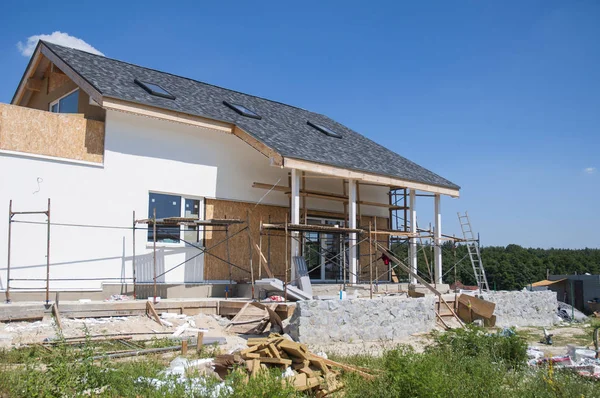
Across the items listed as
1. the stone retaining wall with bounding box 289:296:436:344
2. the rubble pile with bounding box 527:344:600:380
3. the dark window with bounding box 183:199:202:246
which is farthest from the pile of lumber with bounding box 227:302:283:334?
the rubble pile with bounding box 527:344:600:380

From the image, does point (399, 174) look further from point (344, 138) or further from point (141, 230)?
point (141, 230)

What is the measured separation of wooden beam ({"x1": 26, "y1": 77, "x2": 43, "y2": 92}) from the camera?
A: 1875 cm

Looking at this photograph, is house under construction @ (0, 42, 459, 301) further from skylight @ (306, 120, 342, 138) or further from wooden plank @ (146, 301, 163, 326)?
wooden plank @ (146, 301, 163, 326)

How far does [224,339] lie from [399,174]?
10219 mm

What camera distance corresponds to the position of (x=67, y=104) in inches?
682

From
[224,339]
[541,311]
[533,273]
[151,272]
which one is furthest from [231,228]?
[533,273]

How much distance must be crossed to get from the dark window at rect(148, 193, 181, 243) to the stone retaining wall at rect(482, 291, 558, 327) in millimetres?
10309

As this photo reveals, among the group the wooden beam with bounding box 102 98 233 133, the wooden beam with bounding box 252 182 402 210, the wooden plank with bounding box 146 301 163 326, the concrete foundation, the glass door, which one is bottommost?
the wooden plank with bounding box 146 301 163 326

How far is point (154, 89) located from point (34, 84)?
16.1ft

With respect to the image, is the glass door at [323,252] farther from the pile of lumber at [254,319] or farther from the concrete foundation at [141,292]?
the pile of lumber at [254,319]

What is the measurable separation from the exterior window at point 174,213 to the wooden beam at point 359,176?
3.35 m

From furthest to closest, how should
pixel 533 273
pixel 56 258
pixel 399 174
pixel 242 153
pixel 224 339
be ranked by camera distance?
pixel 533 273 < pixel 399 174 < pixel 242 153 < pixel 56 258 < pixel 224 339

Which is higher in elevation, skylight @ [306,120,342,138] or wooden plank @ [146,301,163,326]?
skylight @ [306,120,342,138]

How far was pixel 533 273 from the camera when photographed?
5316 centimetres
